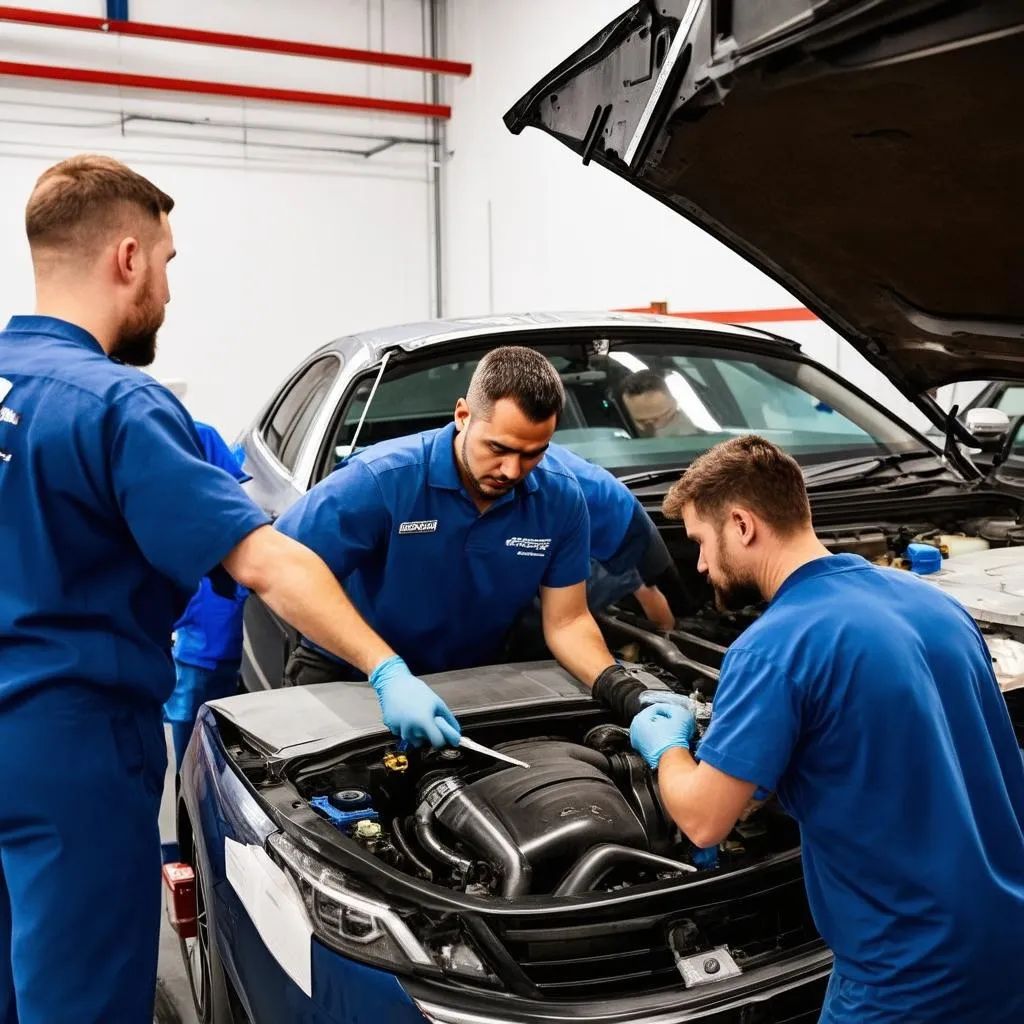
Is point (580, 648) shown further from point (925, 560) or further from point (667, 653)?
point (925, 560)

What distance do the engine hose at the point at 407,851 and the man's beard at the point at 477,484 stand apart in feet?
2.69

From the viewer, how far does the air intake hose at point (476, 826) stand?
1.78 metres

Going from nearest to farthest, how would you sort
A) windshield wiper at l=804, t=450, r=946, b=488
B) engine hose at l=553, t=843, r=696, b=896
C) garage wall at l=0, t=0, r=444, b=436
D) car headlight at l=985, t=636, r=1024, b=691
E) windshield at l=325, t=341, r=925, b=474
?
engine hose at l=553, t=843, r=696, b=896, car headlight at l=985, t=636, r=1024, b=691, windshield wiper at l=804, t=450, r=946, b=488, windshield at l=325, t=341, r=925, b=474, garage wall at l=0, t=0, r=444, b=436

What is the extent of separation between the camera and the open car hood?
1.40 m

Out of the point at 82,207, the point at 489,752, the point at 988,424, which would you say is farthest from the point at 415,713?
the point at 988,424

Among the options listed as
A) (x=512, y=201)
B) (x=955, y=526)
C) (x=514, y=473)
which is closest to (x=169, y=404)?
(x=514, y=473)

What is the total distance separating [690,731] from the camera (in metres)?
1.82

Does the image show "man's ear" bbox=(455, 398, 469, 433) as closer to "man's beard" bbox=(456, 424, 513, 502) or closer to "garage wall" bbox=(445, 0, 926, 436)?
"man's beard" bbox=(456, 424, 513, 502)

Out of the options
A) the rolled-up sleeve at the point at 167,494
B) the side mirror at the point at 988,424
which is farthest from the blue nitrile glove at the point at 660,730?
the side mirror at the point at 988,424

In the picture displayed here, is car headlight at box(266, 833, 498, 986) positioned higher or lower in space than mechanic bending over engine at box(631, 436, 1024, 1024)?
lower

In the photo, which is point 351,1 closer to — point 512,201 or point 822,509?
point 512,201

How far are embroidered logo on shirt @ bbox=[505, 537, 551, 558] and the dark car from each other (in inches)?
12.0

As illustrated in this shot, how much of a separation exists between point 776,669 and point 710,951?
0.54m

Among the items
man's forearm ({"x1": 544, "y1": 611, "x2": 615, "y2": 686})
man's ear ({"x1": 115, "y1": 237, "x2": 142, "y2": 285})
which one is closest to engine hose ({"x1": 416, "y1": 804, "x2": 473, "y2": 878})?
man's forearm ({"x1": 544, "y1": 611, "x2": 615, "y2": 686})
